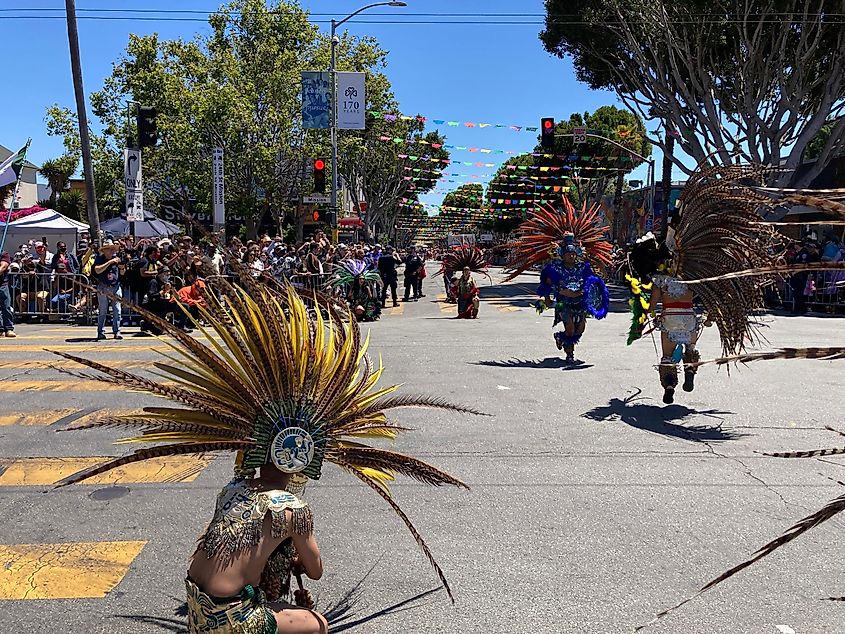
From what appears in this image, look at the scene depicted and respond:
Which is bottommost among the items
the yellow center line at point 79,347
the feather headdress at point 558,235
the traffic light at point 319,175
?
the yellow center line at point 79,347

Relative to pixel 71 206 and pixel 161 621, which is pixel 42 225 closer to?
pixel 161 621

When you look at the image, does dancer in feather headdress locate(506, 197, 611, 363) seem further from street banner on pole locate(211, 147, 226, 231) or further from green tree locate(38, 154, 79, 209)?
green tree locate(38, 154, 79, 209)

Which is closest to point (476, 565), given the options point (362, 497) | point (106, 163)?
point (362, 497)

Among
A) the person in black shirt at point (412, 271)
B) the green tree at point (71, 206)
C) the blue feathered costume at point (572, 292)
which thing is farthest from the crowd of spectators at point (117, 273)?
the green tree at point (71, 206)

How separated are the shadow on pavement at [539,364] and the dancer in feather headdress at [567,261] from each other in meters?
0.24

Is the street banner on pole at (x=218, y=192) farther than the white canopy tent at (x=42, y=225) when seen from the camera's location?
No

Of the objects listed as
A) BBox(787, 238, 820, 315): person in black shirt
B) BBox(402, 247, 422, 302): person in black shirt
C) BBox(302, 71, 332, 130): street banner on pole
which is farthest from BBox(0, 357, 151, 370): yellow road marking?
BBox(787, 238, 820, 315): person in black shirt

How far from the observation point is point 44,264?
1762cm

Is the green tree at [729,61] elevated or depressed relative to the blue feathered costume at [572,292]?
elevated

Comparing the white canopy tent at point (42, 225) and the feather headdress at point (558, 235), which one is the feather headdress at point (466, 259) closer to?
the feather headdress at point (558, 235)

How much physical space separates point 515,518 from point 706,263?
4.09m

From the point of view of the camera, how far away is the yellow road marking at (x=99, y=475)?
6059 mm

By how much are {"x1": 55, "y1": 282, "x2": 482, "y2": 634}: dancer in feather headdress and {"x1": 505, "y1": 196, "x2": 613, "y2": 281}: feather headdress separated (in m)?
9.14

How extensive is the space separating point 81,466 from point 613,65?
2559cm
